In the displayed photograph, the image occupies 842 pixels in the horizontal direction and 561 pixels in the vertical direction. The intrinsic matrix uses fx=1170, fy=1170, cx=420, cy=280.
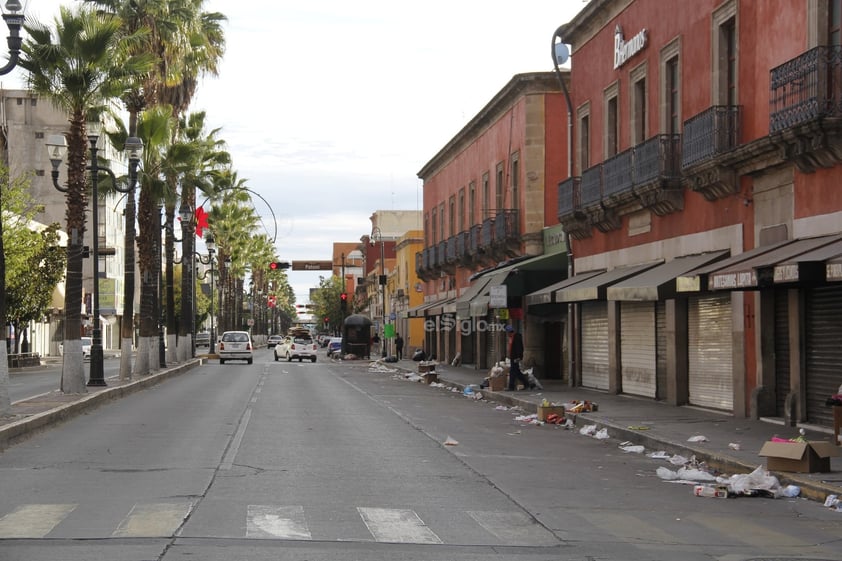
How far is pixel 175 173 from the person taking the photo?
139 ft

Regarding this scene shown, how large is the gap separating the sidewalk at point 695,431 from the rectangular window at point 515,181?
13.8m

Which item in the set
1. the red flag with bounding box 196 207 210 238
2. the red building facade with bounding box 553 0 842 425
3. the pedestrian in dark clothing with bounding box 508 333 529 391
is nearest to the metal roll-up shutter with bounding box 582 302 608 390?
the red building facade with bounding box 553 0 842 425

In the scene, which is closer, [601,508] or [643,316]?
[601,508]

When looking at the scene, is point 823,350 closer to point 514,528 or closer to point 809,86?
point 809,86

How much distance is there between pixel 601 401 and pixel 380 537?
59.5ft

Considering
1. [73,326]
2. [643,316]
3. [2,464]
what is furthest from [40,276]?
[2,464]

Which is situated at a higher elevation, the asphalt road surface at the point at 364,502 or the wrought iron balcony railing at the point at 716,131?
the wrought iron balcony railing at the point at 716,131

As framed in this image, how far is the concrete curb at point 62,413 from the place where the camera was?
17438mm

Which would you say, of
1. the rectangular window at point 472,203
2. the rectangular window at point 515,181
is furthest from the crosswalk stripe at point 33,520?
the rectangular window at point 472,203

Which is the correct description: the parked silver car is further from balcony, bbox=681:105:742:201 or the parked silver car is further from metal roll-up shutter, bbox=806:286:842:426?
metal roll-up shutter, bbox=806:286:842:426

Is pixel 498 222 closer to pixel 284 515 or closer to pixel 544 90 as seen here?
pixel 544 90

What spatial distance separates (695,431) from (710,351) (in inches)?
205

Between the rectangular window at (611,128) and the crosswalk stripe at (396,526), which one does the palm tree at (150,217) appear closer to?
the rectangular window at (611,128)

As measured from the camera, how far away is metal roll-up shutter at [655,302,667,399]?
26516 mm
